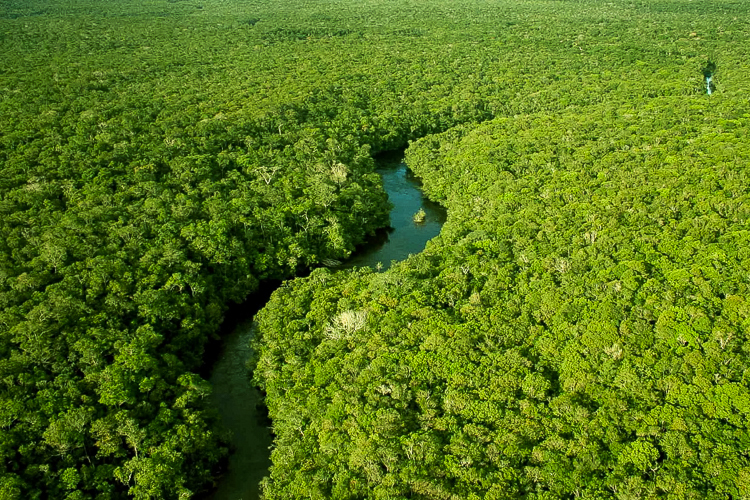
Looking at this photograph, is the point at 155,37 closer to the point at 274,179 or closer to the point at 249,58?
the point at 249,58

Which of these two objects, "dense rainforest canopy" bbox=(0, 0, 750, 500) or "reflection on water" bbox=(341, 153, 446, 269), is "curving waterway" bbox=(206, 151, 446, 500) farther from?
"dense rainforest canopy" bbox=(0, 0, 750, 500)

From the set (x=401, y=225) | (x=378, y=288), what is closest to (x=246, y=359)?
(x=378, y=288)

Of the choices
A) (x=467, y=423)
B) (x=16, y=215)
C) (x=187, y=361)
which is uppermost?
(x=16, y=215)

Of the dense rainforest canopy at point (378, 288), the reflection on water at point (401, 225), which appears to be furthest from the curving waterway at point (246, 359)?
the dense rainforest canopy at point (378, 288)

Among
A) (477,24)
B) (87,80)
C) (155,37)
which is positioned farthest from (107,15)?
(477,24)

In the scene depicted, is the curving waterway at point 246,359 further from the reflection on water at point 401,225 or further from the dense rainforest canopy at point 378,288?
the dense rainforest canopy at point 378,288

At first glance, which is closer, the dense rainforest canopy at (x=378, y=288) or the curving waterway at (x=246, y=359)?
the dense rainforest canopy at (x=378, y=288)

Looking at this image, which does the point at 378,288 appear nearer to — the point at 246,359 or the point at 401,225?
the point at 246,359

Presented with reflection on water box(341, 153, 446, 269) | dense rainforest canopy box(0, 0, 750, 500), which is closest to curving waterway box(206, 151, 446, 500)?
reflection on water box(341, 153, 446, 269)
